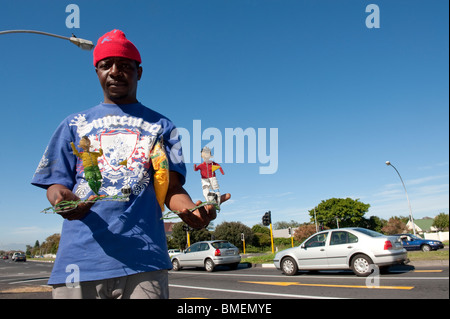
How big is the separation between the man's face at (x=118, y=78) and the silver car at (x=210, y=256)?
1441 cm

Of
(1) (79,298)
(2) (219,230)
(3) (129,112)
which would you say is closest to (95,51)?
(3) (129,112)

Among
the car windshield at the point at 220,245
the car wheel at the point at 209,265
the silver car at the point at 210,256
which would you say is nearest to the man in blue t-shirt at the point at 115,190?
the silver car at the point at 210,256

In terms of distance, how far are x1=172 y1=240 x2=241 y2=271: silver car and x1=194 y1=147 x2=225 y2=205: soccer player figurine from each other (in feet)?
48.6

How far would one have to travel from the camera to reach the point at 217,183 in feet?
3.59

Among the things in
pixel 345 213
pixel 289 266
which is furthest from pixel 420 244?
pixel 345 213

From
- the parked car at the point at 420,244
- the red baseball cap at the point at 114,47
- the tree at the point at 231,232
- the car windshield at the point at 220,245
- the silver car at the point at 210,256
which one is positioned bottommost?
the tree at the point at 231,232

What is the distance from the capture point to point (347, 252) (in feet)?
34.6

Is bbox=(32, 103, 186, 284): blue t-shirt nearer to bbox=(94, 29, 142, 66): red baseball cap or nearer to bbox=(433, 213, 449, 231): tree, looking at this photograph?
bbox=(94, 29, 142, 66): red baseball cap

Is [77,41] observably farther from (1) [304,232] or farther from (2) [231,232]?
(1) [304,232]

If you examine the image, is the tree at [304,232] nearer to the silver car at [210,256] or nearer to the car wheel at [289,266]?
the silver car at [210,256]

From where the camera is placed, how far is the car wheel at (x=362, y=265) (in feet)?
32.9

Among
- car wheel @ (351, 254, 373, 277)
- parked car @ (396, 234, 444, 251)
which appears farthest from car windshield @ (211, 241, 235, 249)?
parked car @ (396, 234, 444, 251)
